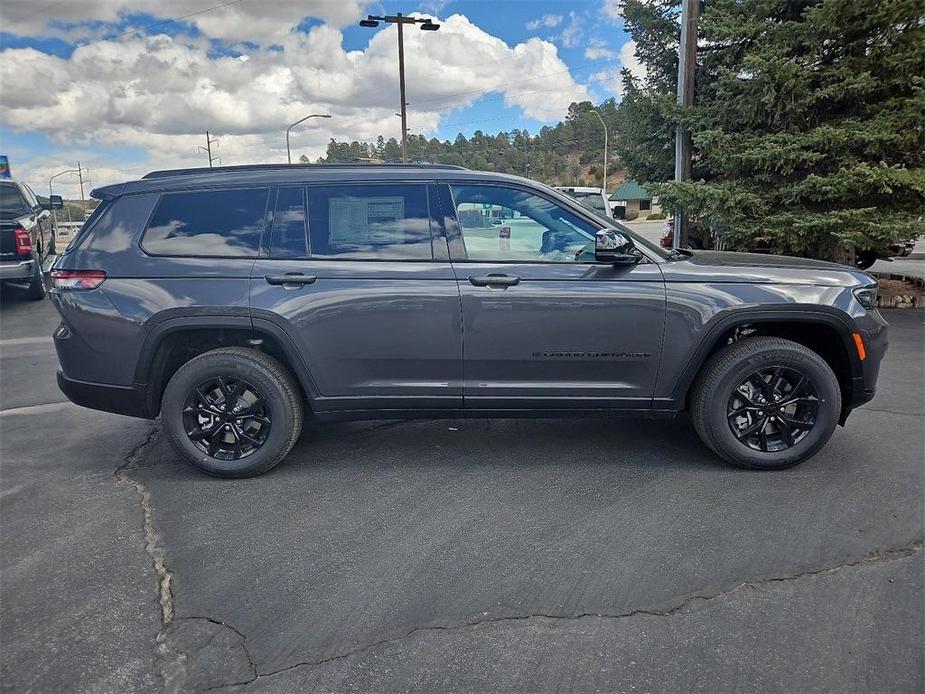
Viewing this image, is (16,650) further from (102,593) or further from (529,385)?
(529,385)

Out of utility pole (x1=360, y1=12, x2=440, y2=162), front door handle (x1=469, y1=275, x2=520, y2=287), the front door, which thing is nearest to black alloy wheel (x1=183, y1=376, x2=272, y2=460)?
the front door

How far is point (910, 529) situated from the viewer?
3141mm

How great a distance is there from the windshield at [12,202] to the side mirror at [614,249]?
1040cm

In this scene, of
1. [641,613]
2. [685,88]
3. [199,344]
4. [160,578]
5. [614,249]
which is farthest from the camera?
[685,88]

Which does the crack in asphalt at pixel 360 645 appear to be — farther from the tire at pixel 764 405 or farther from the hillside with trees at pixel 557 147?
the hillside with trees at pixel 557 147

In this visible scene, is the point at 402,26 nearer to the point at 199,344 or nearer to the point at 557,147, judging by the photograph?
the point at 199,344

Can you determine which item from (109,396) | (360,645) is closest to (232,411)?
(109,396)

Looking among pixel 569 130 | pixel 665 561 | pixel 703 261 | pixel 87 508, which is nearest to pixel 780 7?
pixel 703 261

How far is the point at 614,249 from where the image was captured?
3502mm

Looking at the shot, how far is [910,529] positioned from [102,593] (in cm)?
382

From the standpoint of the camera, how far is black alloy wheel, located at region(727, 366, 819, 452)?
375 cm

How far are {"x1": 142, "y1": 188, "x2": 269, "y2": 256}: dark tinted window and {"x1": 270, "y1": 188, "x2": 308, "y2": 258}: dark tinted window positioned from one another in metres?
0.09

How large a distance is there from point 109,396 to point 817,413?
13.9 feet

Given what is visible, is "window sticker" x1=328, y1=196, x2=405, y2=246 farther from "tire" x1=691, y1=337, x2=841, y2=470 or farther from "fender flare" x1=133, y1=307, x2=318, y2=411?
"tire" x1=691, y1=337, x2=841, y2=470
